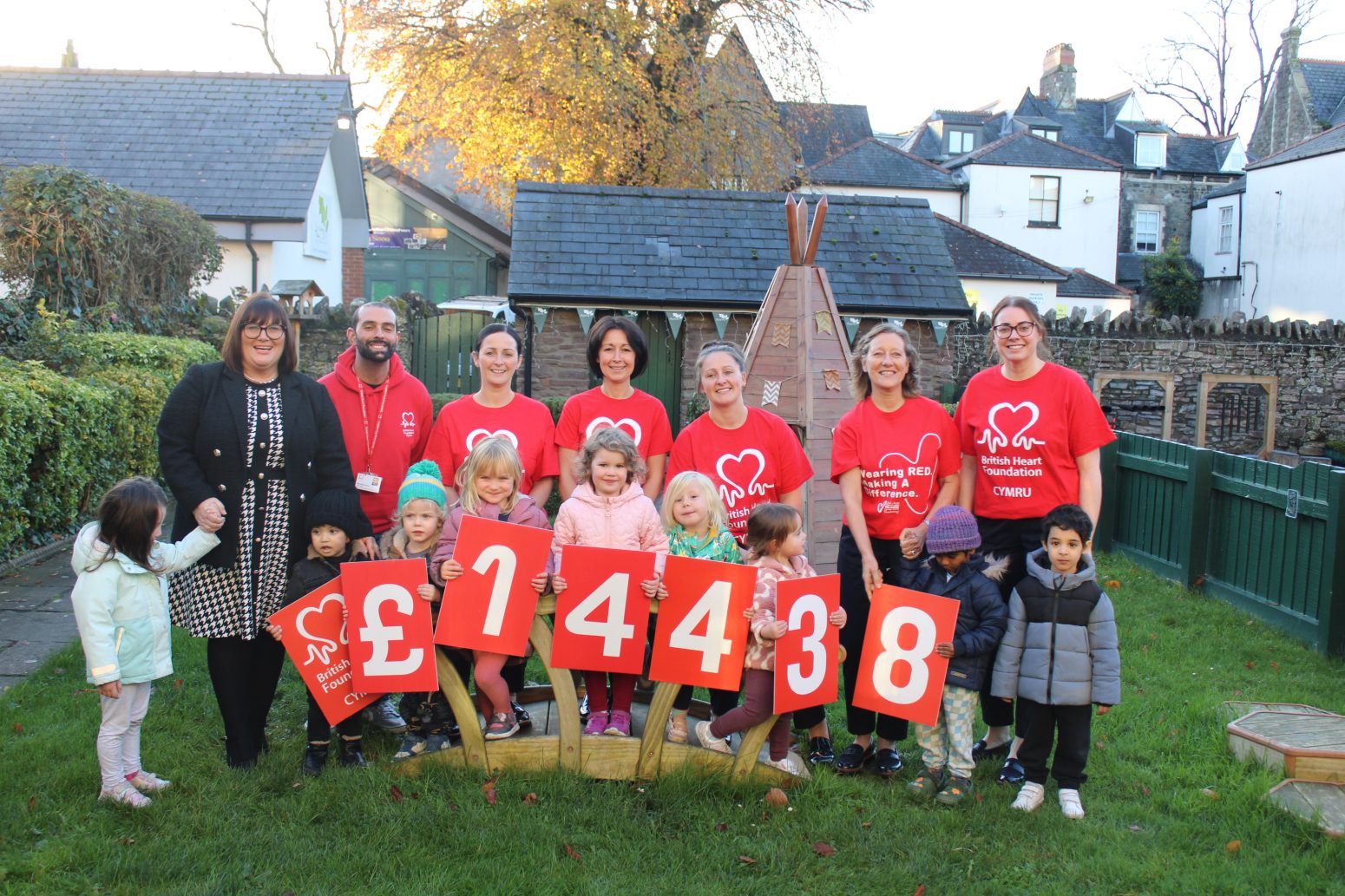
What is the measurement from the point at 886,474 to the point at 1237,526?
451cm

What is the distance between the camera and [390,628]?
402cm

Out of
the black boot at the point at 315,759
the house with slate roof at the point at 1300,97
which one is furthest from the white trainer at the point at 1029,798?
the house with slate roof at the point at 1300,97

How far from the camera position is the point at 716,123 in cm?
2078

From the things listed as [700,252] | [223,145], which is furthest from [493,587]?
[223,145]

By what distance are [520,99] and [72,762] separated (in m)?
18.3

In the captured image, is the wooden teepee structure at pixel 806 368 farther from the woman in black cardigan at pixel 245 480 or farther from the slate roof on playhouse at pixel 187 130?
the slate roof on playhouse at pixel 187 130

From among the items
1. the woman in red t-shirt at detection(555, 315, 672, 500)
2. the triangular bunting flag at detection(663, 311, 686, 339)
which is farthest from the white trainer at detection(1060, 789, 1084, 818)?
the triangular bunting flag at detection(663, 311, 686, 339)

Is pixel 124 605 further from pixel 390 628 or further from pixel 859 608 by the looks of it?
pixel 859 608

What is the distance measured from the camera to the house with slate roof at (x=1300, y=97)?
3638 cm

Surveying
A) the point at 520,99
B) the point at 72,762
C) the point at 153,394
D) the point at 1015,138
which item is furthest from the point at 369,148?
the point at 72,762

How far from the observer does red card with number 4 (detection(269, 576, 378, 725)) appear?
3953mm

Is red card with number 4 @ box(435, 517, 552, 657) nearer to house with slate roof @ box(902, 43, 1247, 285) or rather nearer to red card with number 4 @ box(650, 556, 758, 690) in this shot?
red card with number 4 @ box(650, 556, 758, 690)

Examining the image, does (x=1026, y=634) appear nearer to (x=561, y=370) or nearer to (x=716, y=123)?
(x=561, y=370)

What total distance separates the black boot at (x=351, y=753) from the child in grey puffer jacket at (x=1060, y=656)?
8.19 feet
